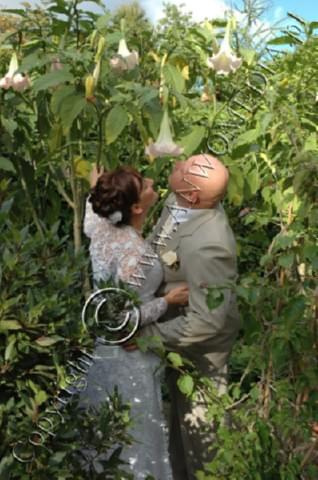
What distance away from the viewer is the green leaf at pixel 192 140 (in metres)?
2.79

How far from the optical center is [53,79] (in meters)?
2.38

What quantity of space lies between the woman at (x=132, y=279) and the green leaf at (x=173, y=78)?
17.8 inches

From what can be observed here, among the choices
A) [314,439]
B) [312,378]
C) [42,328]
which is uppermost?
[42,328]

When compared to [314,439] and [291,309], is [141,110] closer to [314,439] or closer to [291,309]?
[291,309]

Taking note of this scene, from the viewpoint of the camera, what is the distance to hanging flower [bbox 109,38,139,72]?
8.52ft

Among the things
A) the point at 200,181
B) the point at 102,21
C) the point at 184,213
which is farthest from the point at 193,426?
the point at 102,21

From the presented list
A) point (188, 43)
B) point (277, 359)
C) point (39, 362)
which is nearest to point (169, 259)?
point (277, 359)

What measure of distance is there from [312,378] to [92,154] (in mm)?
1201

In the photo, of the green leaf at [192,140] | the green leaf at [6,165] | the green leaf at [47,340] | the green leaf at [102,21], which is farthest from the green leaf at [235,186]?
the green leaf at [47,340]

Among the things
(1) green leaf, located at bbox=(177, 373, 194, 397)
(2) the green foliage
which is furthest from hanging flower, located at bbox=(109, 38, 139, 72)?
(1) green leaf, located at bbox=(177, 373, 194, 397)

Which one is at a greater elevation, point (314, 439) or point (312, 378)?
point (312, 378)

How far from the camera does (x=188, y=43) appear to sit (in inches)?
124

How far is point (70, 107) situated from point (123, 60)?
0.32 meters
